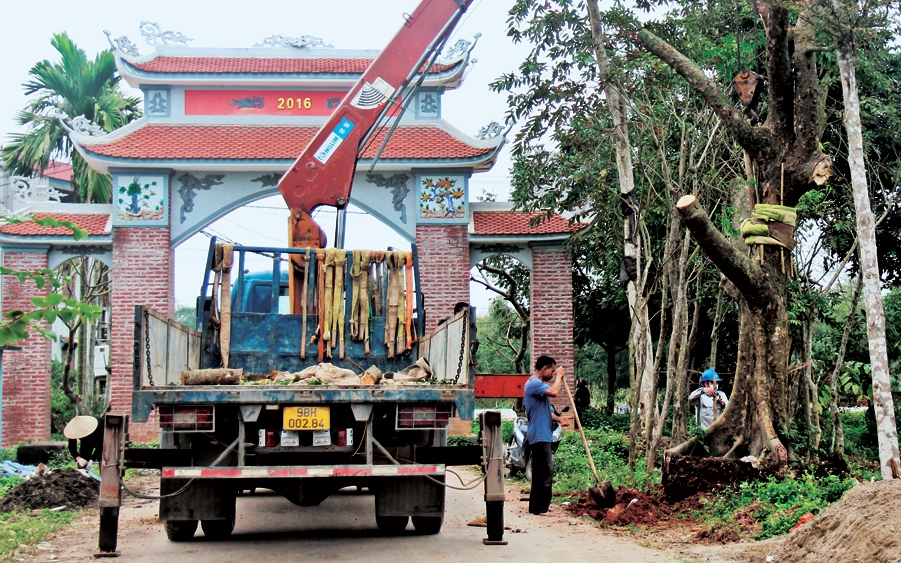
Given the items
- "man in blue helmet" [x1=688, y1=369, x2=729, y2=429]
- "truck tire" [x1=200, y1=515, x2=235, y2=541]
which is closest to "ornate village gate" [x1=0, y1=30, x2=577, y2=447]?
"man in blue helmet" [x1=688, y1=369, x2=729, y2=429]

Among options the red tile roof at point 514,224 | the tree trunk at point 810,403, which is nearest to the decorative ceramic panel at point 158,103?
the red tile roof at point 514,224

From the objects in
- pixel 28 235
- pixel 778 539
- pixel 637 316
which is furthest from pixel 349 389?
pixel 28 235

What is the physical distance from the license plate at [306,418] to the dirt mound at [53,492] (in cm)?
503

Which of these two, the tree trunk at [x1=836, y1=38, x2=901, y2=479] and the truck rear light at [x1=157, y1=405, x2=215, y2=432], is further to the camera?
the tree trunk at [x1=836, y1=38, x2=901, y2=479]

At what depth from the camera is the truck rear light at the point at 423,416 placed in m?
7.30

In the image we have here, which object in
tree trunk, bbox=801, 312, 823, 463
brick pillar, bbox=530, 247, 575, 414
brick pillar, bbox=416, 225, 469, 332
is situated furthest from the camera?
brick pillar, bbox=530, 247, 575, 414

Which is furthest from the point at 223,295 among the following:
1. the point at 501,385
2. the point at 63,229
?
the point at 63,229

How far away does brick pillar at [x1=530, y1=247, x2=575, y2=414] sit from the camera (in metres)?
20.2

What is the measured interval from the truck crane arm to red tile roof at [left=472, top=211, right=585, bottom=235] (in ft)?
21.0

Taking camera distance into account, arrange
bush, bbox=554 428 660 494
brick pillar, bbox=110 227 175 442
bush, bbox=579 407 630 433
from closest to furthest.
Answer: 1. bush, bbox=554 428 660 494
2. brick pillar, bbox=110 227 175 442
3. bush, bbox=579 407 630 433

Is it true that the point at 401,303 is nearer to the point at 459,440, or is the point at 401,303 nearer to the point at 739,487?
the point at 739,487

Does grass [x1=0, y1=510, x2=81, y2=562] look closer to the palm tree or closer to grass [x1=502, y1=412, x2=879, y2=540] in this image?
grass [x1=502, y1=412, x2=879, y2=540]

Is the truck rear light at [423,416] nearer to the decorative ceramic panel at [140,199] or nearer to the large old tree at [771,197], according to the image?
the large old tree at [771,197]

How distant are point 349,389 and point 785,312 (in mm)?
4806
